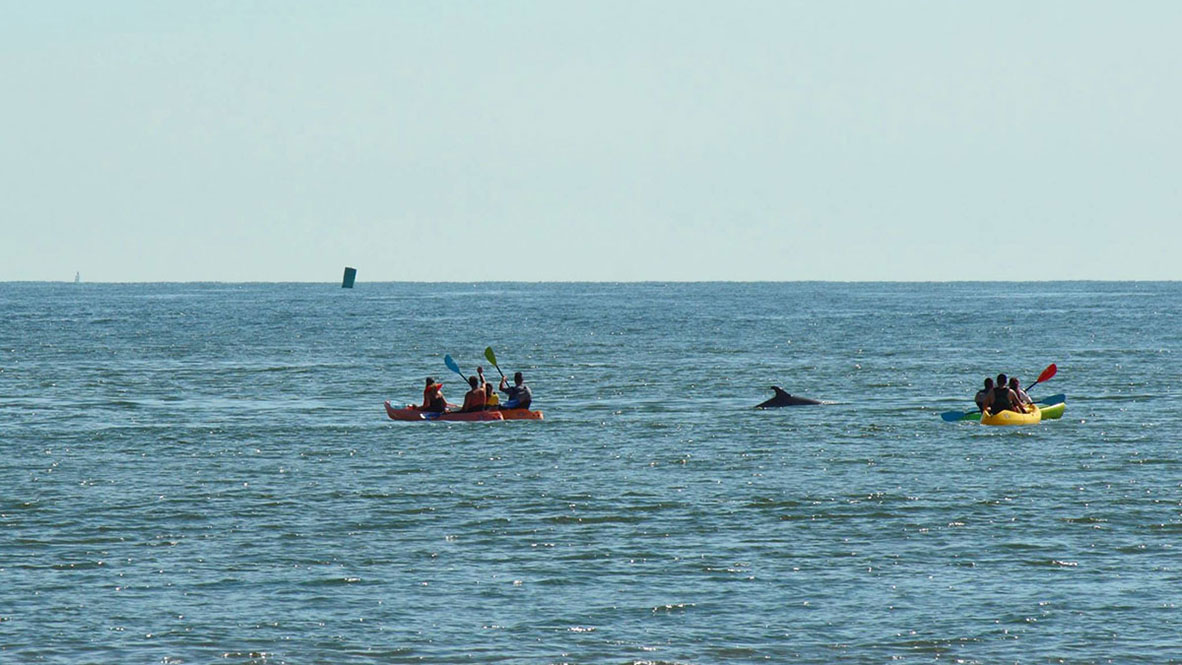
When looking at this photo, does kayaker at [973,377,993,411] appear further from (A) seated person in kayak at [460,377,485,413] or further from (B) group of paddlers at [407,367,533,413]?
(A) seated person in kayak at [460,377,485,413]

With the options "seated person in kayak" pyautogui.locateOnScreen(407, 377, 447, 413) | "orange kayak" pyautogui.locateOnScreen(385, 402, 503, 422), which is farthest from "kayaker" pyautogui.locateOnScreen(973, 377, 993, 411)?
"seated person in kayak" pyautogui.locateOnScreen(407, 377, 447, 413)

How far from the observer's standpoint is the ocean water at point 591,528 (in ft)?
66.6

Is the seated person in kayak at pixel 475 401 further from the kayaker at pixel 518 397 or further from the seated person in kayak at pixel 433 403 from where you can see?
the kayaker at pixel 518 397

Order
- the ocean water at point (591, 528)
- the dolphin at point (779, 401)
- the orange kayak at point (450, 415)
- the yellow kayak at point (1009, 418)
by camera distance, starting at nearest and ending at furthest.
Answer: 1. the ocean water at point (591, 528)
2. the yellow kayak at point (1009, 418)
3. the orange kayak at point (450, 415)
4. the dolphin at point (779, 401)

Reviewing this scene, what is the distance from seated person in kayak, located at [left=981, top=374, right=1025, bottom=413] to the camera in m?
44.5

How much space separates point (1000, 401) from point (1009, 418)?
556mm

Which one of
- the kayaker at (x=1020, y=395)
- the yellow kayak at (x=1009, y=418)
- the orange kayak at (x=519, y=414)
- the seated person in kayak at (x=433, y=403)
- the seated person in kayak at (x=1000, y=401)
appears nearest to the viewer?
the yellow kayak at (x=1009, y=418)

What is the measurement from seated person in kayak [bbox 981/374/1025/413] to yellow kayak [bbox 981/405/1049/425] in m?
0.15

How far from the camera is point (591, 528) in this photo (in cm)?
2744

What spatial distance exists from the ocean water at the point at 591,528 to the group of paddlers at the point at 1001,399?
3.66ft

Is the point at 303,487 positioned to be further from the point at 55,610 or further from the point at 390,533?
the point at 55,610

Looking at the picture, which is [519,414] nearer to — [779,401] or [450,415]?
[450,415]

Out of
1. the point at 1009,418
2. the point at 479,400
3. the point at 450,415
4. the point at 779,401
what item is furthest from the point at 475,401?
the point at 1009,418

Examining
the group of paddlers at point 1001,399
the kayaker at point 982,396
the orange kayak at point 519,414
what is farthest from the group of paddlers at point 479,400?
the group of paddlers at point 1001,399
